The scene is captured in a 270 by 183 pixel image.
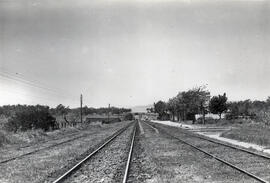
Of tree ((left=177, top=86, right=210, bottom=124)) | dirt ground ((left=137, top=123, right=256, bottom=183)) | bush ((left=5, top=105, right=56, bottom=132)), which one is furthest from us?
tree ((left=177, top=86, right=210, bottom=124))

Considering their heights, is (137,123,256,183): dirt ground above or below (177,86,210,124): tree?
below

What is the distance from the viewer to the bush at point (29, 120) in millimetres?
39397

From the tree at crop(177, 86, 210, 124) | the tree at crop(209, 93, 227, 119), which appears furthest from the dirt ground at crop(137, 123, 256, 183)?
the tree at crop(209, 93, 227, 119)

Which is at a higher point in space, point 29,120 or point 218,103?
point 218,103

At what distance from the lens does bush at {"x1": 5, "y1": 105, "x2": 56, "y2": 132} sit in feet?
129

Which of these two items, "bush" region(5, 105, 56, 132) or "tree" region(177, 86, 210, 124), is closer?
A: "bush" region(5, 105, 56, 132)

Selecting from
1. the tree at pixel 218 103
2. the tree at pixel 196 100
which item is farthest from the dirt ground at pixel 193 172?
the tree at pixel 218 103

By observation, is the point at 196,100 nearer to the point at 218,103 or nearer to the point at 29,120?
the point at 218,103

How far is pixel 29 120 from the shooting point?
137ft

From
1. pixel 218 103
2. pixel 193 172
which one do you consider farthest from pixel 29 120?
pixel 218 103

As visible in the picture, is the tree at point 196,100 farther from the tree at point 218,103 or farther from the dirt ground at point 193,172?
the dirt ground at point 193,172

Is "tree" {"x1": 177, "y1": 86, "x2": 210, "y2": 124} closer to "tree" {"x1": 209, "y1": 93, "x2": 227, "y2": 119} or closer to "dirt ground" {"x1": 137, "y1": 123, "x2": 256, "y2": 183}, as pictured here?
"tree" {"x1": 209, "y1": 93, "x2": 227, "y2": 119}

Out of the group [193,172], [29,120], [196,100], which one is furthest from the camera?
[196,100]

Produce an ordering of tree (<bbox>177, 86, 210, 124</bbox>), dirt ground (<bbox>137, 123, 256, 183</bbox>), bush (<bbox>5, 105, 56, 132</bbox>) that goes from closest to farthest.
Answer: dirt ground (<bbox>137, 123, 256, 183</bbox>) < bush (<bbox>5, 105, 56, 132</bbox>) < tree (<bbox>177, 86, 210, 124</bbox>)
